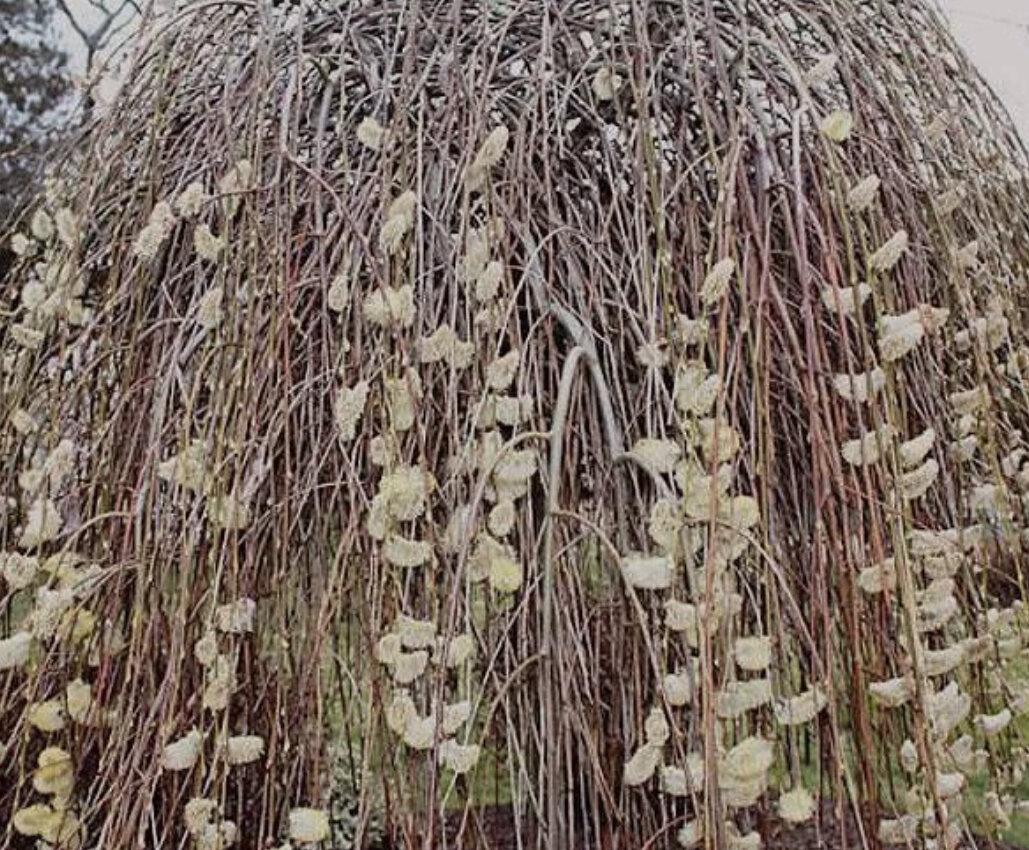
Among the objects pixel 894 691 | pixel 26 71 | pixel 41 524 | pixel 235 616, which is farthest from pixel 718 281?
pixel 26 71

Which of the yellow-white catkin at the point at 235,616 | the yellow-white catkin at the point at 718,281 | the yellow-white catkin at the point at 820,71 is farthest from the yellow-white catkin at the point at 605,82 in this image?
the yellow-white catkin at the point at 235,616

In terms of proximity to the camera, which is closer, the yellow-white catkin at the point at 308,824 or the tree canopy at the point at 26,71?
the yellow-white catkin at the point at 308,824

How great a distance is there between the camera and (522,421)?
1.02 metres

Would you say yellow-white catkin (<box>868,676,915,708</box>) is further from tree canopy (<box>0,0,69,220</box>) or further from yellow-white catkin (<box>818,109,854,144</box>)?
tree canopy (<box>0,0,69,220</box>)

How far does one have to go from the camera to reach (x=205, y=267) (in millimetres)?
1169

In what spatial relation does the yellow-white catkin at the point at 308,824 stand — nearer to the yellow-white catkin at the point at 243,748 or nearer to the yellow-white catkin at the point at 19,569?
the yellow-white catkin at the point at 243,748

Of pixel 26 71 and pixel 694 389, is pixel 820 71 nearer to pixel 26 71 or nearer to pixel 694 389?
pixel 694 389

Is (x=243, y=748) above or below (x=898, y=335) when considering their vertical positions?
below

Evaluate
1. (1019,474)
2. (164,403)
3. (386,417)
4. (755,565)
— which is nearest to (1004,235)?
(1019,474)

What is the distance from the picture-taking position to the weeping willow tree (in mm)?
921

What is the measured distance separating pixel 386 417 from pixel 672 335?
0.22 metres

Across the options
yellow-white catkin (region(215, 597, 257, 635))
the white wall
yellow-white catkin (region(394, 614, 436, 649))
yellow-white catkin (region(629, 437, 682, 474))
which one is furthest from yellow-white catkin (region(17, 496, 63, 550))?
the white wall

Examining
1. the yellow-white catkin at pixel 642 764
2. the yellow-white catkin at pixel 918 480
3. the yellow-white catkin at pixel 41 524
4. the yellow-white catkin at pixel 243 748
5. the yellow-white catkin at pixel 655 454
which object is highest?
the yellow-white catkin at pixel 655 454

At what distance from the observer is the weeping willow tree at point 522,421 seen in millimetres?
921
